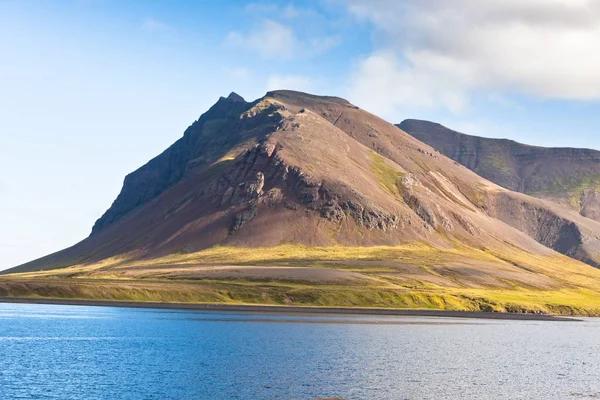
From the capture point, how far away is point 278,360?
10756cm

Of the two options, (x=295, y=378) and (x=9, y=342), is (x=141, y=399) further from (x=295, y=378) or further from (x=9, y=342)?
(x=9, y=342)

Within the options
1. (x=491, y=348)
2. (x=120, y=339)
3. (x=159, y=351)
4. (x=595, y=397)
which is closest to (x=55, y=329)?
(x=120, y=339)

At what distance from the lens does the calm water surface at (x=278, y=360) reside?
82.6 metres

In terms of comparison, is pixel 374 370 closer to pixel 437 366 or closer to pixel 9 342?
pixel 437 366

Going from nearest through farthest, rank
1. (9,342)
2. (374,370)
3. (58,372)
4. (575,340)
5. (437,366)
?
1. (58,372)
2. (374,370)
3. (437,366)
4. (9,342)
5. (575,340)

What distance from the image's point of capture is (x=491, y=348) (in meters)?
139

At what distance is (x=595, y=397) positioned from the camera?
3312 inches

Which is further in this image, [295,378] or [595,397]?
[295,378]

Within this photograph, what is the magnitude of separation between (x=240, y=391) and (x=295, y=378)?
11.6 metres

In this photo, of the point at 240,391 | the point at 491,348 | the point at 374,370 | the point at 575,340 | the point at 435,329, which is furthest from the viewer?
the point at 435,329

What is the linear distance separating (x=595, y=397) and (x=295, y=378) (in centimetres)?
3390

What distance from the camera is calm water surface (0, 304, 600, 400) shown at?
271 ft

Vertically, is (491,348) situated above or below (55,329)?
below

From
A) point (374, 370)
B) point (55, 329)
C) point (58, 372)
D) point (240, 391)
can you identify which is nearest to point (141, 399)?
point (240, 391)
